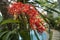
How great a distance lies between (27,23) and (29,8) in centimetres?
6

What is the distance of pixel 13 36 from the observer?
2.53 ft

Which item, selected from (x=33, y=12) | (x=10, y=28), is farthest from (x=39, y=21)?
(x=10, y=28)

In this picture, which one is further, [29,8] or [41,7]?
[41,7]

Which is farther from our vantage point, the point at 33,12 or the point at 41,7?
the point at 41,7

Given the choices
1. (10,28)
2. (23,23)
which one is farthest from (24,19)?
(10,28)

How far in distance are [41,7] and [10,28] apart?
0.68 feet

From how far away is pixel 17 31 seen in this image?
731mm

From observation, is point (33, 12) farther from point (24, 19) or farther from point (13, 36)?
point (13, 36)

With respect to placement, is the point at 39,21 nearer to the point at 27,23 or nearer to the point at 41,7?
the point at 27,23

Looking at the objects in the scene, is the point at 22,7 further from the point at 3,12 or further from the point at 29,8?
the point at 3,12

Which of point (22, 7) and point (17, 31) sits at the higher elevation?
point (22, 7)

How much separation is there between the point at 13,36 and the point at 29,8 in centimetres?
16

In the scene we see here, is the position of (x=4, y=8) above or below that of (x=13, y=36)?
above

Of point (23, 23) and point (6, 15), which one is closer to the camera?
point (23, 23)
